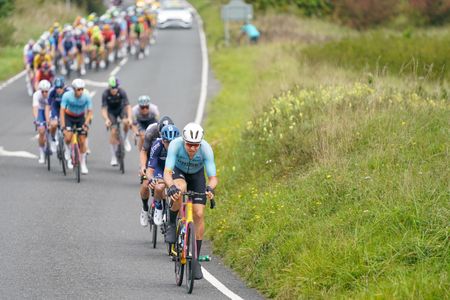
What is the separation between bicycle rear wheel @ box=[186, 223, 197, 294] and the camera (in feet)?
39.5

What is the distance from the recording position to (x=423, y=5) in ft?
212

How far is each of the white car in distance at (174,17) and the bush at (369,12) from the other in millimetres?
9702

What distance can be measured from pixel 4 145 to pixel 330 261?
15.1 metres

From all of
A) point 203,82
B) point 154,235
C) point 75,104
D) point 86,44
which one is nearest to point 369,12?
point 86,44

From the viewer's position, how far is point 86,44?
132ft

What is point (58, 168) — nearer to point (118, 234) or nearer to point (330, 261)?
point (118, 234)

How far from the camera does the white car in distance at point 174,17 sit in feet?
210

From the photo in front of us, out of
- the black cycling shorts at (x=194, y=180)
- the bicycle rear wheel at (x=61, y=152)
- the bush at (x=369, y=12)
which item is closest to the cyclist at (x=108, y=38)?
the bicycle rear wheel at (x=61, y=152)

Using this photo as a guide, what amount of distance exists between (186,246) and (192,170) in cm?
111

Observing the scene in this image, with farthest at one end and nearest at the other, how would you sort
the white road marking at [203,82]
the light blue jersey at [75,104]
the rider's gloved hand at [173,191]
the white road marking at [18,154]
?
the white road marking at [203,82] → the white road marking at [18,154] → the light blue jersey at [75,104] → the rider's gloved hand at [173,191]

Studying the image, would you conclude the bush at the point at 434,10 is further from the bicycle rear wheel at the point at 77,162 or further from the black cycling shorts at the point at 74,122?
the bicycle rear wheel at the point at 77,162

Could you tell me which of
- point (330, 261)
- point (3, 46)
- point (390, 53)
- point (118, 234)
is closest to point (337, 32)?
point (3, 46)

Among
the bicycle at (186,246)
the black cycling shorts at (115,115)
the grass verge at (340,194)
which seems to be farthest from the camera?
the black cycling shorts at (115,115)

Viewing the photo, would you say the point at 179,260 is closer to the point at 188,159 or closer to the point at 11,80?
the point at 188,159
